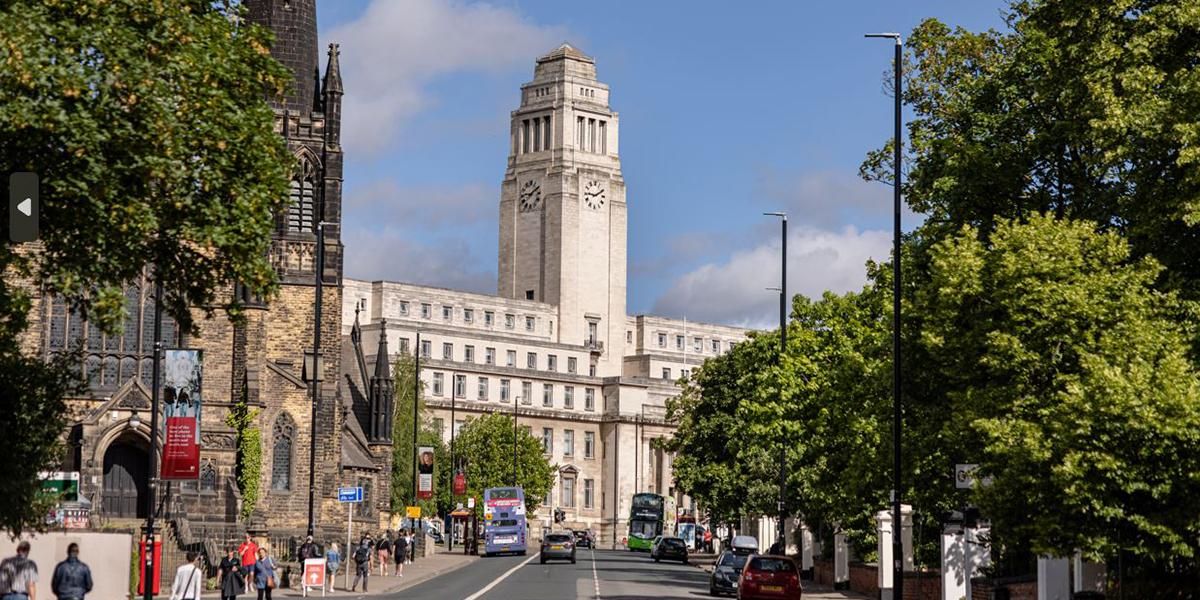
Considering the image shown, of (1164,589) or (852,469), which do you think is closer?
(1164,589)

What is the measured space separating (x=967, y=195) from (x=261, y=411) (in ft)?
113

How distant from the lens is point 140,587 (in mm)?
43375

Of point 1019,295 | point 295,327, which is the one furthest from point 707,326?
point 1019,295

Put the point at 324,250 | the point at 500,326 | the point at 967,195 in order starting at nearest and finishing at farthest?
1. the point at 967,195
2. the point at 324,250
3. the point at 500,326

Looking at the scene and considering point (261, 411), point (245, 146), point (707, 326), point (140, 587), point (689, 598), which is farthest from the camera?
point (707, 326)

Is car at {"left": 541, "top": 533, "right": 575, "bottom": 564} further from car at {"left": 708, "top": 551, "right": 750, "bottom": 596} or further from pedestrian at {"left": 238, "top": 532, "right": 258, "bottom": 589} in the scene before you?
pedestrian at {"left": 238, "top": 532, "right": 258, "bottom": 589}

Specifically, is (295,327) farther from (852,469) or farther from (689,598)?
(852,469)

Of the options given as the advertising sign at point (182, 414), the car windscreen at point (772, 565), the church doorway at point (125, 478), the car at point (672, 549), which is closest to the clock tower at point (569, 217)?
the car at point (672, 549)

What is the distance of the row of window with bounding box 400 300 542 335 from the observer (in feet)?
526

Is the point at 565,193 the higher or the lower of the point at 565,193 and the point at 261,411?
the higher

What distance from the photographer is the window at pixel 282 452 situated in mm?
68500

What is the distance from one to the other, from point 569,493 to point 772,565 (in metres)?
120

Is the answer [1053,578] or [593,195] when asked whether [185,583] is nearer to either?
[1053,578]

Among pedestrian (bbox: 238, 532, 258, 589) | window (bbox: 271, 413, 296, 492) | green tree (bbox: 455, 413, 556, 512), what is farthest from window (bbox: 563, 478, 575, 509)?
pedestrian (bbox: 238, 532, 258, 589)
